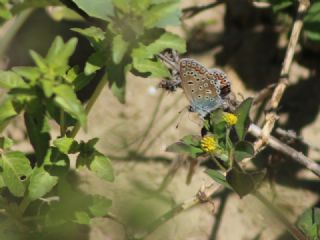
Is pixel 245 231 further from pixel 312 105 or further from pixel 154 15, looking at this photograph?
pixel 154 15

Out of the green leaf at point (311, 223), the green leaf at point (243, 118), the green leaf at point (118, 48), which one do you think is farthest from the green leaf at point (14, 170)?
the green leaf at point (311, 223)

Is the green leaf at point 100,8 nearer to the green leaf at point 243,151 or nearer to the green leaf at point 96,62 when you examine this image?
the green leaf at point 96,62

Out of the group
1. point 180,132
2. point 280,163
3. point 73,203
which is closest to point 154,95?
point 180,132

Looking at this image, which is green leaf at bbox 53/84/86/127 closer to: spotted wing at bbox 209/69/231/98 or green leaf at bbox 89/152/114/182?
green leaf at bbox 89/152/114/182

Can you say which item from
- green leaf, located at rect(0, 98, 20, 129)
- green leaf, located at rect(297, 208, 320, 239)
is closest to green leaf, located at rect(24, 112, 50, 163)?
green leaf, located at rect(0, 98, 20, 129)

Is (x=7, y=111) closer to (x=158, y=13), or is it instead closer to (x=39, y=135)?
(x=39, y=135)
